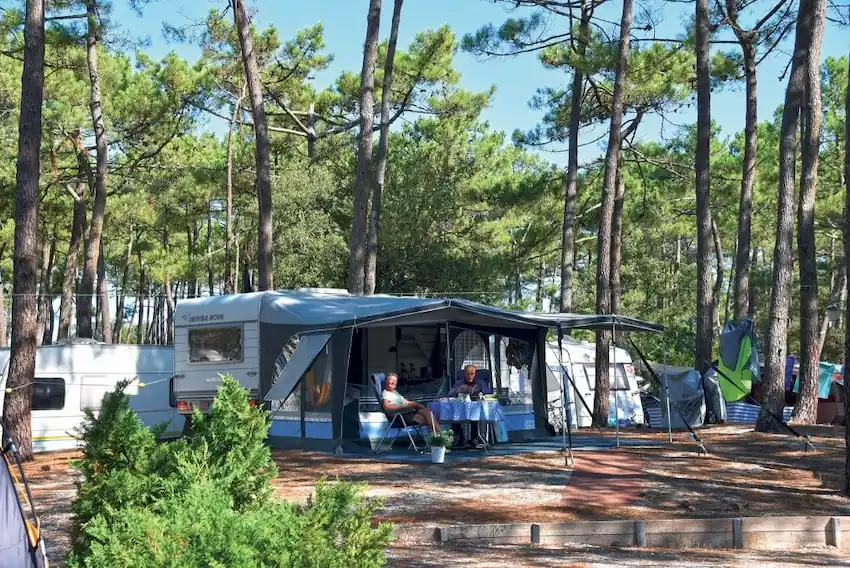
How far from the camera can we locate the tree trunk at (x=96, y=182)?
18.2 m

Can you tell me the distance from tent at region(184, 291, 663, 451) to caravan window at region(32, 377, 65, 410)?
→ 6.32 feet

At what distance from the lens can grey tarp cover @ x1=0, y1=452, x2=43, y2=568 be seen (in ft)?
12.6

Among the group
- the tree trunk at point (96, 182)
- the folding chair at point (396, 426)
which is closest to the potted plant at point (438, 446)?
the folding chair at point (396, 426)

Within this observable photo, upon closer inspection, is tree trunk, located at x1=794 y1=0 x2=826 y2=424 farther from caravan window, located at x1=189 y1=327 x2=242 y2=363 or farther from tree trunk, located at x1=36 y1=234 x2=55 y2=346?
tree trunk, located at x1=36 y1=234 x2=55 y2=346

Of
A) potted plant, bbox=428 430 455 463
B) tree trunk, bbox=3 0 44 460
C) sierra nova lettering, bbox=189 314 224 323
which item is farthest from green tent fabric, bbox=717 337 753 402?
tree trunk, bbox=3 0 44 460

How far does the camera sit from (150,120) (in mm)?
22328

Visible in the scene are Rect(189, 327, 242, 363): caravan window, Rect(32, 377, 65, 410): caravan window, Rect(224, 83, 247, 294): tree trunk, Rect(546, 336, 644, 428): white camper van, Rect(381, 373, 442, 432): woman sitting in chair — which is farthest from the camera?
Rect(224, 83, 247, 294): tree trunk

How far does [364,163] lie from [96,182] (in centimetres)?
605

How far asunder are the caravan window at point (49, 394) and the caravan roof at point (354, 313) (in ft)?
5.84

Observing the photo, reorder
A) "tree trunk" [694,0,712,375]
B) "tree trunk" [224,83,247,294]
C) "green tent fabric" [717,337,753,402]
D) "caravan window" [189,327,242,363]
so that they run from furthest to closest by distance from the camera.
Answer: "tree trunk" [224,83,247,294] < "tree trunk" [694,0,712,375] < "caravan window" [189,327,242,363] < "green tent fabric" [717,337,753,402]

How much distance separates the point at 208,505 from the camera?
133 inches

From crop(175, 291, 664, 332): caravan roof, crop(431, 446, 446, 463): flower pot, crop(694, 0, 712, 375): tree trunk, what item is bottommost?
crop(431, 446, 446, 463): flower pot

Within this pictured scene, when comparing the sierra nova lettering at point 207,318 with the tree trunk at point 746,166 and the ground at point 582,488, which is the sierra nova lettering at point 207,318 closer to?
the ground at point 582,488

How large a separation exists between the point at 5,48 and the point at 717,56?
13.6 meters
